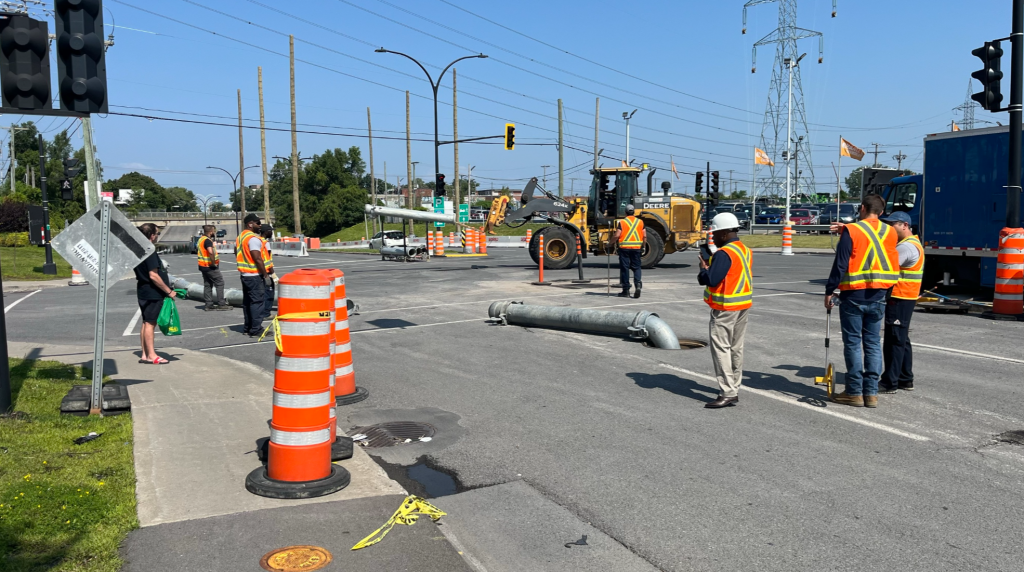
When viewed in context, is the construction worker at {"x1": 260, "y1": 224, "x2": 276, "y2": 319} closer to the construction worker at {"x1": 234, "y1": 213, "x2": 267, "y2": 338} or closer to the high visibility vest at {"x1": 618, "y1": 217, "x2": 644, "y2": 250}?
the construction worker at {"x1": 234, "y1": 213, "x2": 267, "y2": 338}

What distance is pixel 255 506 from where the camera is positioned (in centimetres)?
495

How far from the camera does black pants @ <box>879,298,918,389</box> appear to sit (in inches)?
301

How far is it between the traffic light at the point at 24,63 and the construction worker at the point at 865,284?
7.39m

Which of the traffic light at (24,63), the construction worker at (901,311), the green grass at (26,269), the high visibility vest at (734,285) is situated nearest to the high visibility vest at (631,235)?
the construction worker at (901,311)

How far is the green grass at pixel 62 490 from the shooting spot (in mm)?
4145

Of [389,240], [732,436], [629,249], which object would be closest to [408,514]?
[732,436]

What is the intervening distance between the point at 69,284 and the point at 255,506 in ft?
76.3

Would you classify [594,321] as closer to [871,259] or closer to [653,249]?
[871,259]

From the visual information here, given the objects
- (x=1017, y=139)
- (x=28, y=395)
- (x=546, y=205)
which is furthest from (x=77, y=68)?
(x=546, y=205)

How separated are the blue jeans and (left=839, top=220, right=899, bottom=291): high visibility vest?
0.19 metres

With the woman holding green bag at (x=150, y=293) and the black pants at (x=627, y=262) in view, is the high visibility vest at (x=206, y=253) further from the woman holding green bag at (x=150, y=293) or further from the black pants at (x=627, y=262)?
the black pants at (x=627, y=262)

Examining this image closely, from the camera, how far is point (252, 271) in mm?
12375

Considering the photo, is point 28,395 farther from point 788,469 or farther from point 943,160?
point 943,160

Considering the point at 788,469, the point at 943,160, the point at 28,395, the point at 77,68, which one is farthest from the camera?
the point at 943,160
